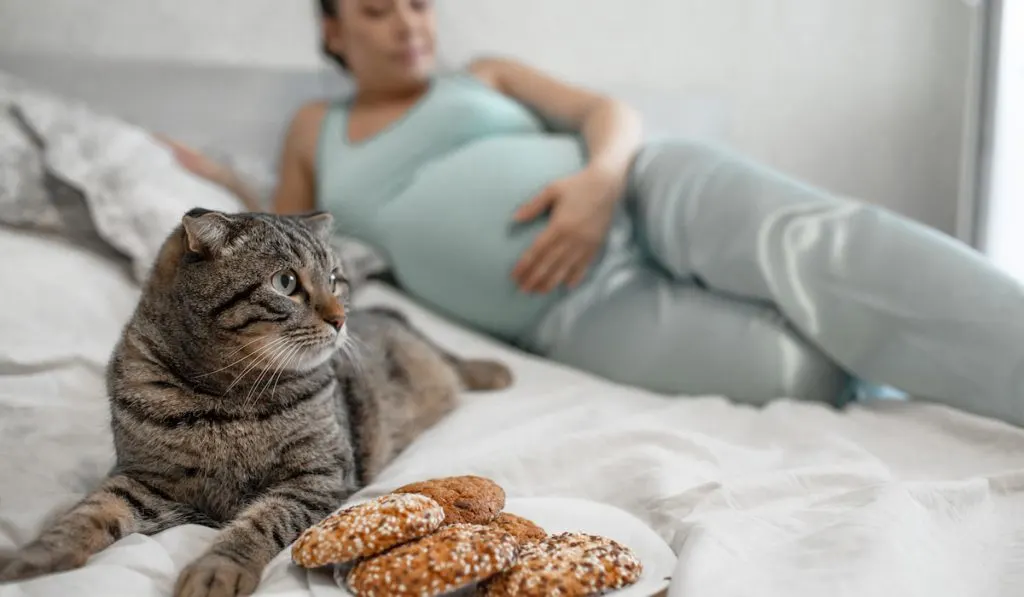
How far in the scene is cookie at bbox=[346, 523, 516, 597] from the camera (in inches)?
23.4

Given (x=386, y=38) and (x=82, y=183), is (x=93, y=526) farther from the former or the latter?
(x=386, y=38)

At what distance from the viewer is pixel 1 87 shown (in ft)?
4.36

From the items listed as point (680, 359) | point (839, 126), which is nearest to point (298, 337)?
point (680, 359)

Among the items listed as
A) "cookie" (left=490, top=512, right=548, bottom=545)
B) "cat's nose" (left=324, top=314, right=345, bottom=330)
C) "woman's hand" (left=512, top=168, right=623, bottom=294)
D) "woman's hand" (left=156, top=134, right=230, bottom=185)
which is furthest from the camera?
"woman's hand" (left=156, top=134, right=230, bottom=185)

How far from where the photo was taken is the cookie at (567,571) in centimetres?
61

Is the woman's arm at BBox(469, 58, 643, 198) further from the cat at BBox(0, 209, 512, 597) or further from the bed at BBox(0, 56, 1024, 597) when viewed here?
the cat at BBox(0, 209, 512, 597)

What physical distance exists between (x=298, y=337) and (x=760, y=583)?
1.59 ft

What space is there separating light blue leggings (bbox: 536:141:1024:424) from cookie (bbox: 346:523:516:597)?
732 mm

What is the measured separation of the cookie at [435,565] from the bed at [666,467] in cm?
5

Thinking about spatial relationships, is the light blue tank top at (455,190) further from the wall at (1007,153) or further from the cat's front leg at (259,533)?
the wall at (1007,153)

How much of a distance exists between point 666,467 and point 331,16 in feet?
4.30

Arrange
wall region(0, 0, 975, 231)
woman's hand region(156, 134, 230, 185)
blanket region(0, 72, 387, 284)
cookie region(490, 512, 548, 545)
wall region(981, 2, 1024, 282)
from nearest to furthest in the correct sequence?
cookie region(490, 512, 548, 545) < blanket region(0, 72, 387, 284) < woman's hand region(156, 134, 230, 185) < wall region(981, 2, 1024, 282) < wall region(0, 0, 975, 231)

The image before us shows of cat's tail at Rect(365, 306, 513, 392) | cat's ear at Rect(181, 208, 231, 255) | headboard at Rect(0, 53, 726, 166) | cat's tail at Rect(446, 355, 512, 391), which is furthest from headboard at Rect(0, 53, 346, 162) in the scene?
cat's ear at Rect(181, 208, 231, 255)

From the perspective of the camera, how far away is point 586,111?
1676 mm
